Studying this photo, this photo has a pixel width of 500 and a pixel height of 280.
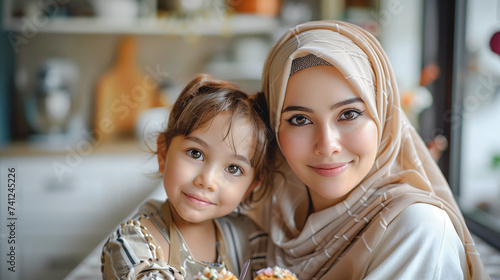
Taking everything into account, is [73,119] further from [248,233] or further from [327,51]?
[327,51]

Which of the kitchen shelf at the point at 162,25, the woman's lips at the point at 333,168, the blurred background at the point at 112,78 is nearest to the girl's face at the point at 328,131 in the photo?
the woman's lips at the point at 333,168

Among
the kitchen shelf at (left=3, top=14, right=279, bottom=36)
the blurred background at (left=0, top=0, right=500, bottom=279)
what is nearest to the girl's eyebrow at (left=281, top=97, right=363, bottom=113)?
the blurred background at (left=0, top=0, right=500, bottom=279)

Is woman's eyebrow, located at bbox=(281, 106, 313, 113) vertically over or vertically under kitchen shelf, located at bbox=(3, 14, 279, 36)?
under

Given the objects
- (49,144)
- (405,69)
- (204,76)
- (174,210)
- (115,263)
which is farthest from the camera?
(49,144)

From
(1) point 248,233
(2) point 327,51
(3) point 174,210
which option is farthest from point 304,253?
(2) point 327,51

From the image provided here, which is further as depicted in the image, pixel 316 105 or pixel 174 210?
pixel 174 210

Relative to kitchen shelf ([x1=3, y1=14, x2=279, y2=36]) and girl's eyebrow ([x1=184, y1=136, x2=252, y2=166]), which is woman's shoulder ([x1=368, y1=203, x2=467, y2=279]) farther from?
kitchen shelf ([x1=3, y1=14, x2=279, y2=36])

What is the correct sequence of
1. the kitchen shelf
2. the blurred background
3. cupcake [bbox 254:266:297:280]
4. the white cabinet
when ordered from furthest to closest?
the kitchen shelf, the white cabinet, the blurred background, cupcake [bbox 254:266:297:280]

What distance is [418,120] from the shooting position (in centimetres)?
215

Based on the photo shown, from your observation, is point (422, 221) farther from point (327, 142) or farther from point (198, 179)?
point (198, 179)

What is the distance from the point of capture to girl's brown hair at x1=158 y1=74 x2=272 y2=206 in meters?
0.87

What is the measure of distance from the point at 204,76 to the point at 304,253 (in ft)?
1.48

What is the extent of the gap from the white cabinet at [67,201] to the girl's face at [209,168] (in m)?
1.71

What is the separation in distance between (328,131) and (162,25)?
2229mm
